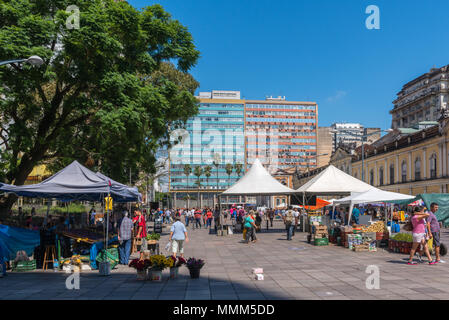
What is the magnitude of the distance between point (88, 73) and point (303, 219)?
725 inches

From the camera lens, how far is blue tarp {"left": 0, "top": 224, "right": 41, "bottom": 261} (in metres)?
13.4

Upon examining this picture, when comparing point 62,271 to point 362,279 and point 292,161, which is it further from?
point 292,161

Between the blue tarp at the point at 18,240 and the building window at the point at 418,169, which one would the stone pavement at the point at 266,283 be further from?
the building window at the point at 418,169

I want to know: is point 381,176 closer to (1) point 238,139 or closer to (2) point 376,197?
(2) point 376,197

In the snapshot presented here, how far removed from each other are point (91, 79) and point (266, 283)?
45.1 ft

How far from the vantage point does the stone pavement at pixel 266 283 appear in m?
8.79

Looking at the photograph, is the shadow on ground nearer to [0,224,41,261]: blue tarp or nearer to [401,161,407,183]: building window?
[0,224,41,261]: blue tarp

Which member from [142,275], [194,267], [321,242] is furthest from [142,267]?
[321,242]

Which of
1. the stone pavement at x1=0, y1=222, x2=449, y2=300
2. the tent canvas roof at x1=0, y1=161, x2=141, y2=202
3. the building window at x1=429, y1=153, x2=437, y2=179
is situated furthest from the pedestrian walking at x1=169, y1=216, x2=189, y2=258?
the building window at x1=429, y1=153, x2=437, y2=179

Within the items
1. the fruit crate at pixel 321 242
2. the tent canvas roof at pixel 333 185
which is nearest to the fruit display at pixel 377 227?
the fruit crate at pixel 321 242

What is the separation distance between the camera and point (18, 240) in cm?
1386

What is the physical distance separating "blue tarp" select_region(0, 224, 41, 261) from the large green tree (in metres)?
6.29
